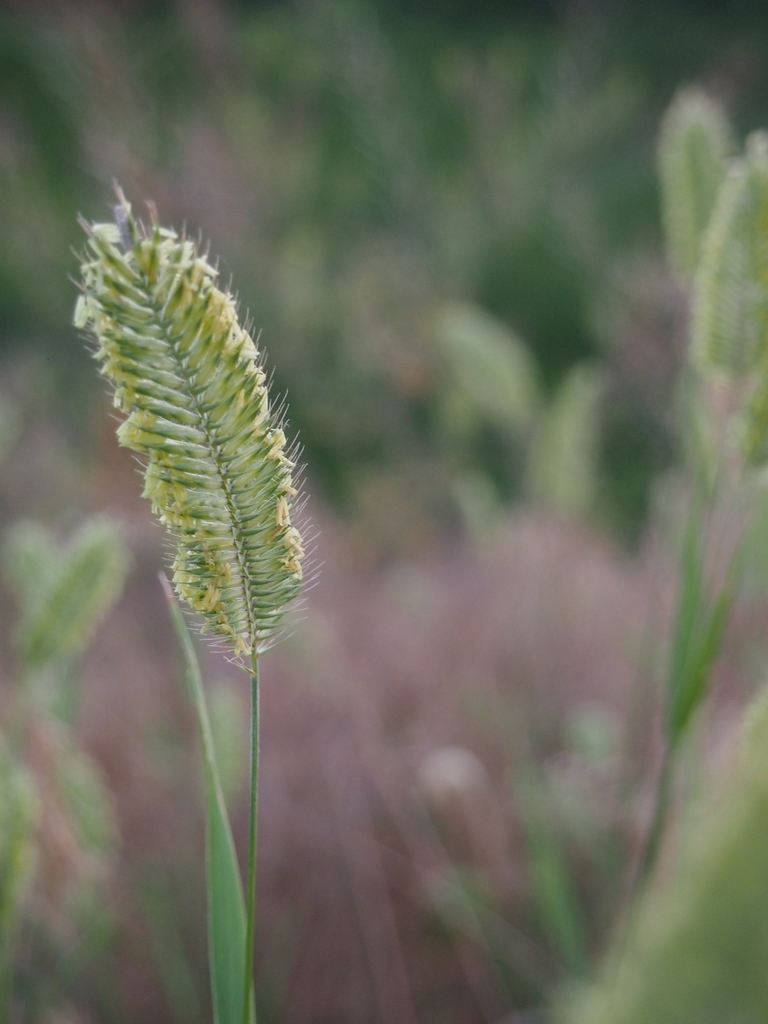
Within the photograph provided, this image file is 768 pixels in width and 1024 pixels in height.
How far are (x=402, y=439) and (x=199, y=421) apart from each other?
→ 4.53 m

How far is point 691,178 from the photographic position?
1.07 metres

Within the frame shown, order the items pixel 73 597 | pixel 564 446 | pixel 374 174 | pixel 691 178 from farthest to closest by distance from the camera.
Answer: pixel 374 174, pixel 564 446, pixel 691 178, pixel 73 597

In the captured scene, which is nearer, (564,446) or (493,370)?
(564,446)

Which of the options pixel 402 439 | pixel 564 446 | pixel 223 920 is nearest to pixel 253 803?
pixel 223 920

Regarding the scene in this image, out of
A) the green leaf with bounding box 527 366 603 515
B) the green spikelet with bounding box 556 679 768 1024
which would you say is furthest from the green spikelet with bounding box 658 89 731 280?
the green leaf with bounding box 527 366 603 515

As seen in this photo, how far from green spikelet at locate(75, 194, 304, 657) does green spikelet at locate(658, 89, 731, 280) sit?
0.76m

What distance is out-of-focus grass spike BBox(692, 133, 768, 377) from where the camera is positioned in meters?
0.76

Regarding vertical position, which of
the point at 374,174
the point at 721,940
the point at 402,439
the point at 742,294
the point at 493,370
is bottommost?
the point at 721,940

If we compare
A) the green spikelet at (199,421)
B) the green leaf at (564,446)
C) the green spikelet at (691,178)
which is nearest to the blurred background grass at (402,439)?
the green leaf at (564,446)

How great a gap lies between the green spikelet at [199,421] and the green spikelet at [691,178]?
76 centimetres

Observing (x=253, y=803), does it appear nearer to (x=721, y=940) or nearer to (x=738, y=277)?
(x=721, y=940)

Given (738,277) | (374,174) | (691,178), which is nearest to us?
(738,277)

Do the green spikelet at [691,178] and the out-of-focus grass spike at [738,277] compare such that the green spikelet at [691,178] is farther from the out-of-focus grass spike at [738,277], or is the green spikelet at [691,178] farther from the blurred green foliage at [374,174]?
the blurred green foliage at [374,174]

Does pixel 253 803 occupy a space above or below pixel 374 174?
below
